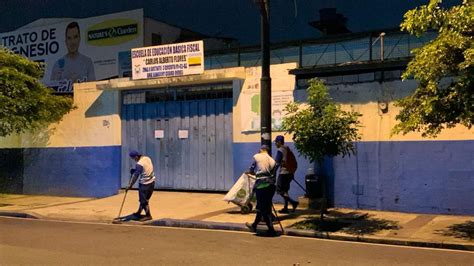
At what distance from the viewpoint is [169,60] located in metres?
16.6

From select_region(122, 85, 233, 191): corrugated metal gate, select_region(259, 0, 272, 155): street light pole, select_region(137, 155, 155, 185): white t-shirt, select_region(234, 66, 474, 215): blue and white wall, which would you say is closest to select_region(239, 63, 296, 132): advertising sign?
select_region(234, 66, 474, 215): blue and white wall

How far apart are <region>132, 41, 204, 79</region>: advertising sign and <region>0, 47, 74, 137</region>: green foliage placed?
11.1ft

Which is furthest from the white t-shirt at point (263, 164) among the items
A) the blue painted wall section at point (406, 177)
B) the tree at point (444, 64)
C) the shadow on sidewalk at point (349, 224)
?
the blue painted wall section at point (406, 177)

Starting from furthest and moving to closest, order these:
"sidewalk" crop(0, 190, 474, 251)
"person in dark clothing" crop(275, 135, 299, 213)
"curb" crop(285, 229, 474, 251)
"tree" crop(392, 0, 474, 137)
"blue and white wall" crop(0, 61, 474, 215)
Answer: "person in dark clothing" crop(275, 135, 299, 213) < "blue and white wall" crop(0, 61, 474, 215) < "sidewalk" crop(0, 190, 474, 251) < "curb" crop(285, 229, 474, 251) < "tree" crop(392, 0, 474, 137)

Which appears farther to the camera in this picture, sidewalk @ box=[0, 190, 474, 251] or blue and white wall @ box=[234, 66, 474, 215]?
blue and white wall @ box=[234, 66, 474, 215]

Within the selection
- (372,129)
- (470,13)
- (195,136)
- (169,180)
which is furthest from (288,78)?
(470,13)

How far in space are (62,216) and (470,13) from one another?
10757 millimetres

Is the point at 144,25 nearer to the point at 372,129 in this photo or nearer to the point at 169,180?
the point at 169,180

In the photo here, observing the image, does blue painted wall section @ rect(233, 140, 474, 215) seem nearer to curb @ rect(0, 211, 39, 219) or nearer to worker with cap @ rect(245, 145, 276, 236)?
→ worker with cap @ rect(245, 145, 276, 236)

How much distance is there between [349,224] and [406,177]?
240cm

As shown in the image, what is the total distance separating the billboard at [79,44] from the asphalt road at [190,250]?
1460 cm

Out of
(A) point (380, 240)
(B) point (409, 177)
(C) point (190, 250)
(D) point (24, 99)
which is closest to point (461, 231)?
(A) point (380, 240)

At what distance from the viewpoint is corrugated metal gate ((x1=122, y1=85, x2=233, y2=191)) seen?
16.4m

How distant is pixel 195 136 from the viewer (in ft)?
55.6
